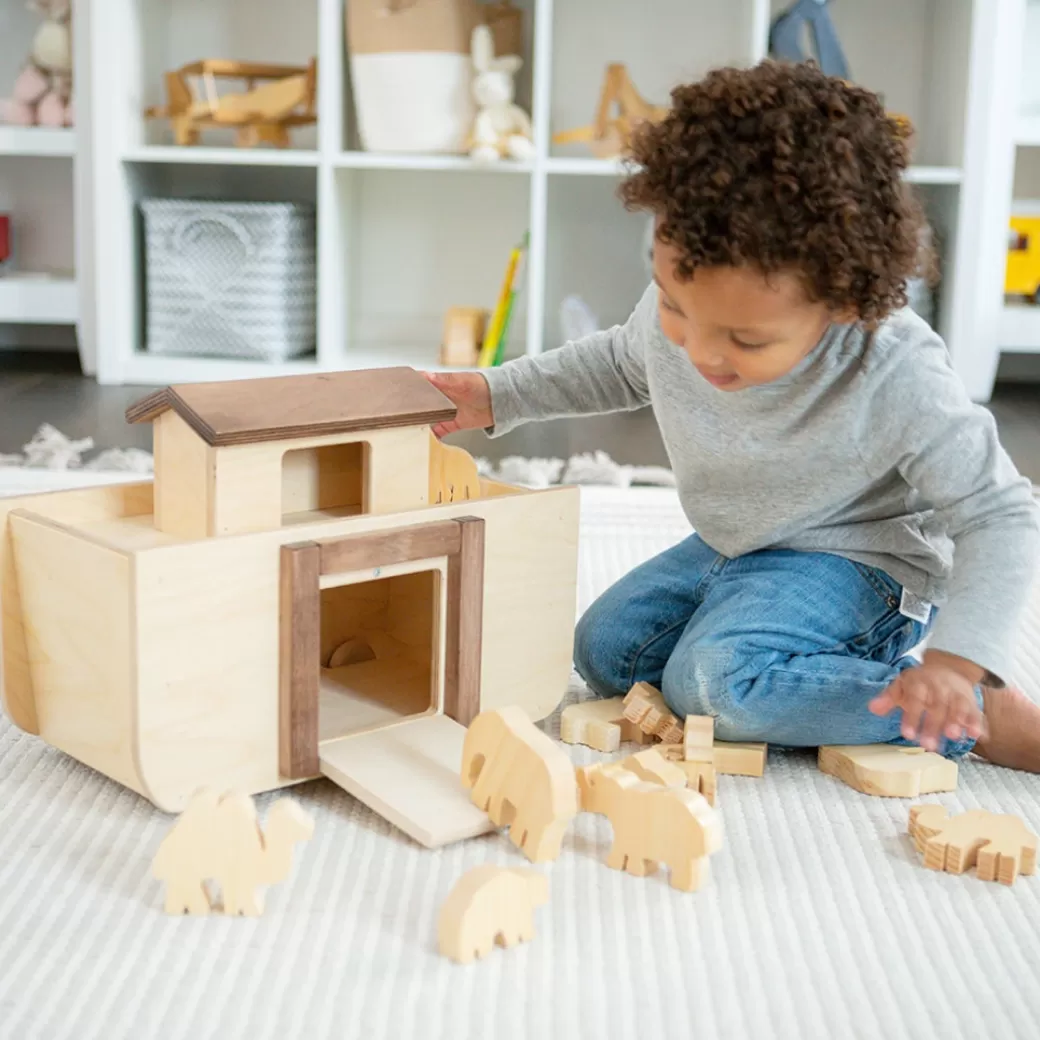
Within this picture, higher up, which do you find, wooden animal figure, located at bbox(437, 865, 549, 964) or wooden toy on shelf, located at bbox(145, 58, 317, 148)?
wooden toy on shelf, located at bbox(145, 58, 317, 148)

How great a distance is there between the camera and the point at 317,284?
7.76 feet

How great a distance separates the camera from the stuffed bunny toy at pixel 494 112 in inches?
87.1

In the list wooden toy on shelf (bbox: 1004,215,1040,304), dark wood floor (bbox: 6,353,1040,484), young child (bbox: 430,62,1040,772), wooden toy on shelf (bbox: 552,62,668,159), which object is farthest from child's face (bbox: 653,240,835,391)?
wooden toy on shelf (bbox: 1004,215,1040,304)

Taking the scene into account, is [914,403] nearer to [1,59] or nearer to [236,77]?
[236,77]

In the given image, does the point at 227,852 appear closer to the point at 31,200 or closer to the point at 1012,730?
the point at 1012,730

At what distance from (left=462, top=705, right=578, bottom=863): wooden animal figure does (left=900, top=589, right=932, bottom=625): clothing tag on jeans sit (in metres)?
0.34

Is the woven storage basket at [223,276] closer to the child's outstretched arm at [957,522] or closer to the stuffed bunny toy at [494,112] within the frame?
the stuffed bunny toy at [494,112]

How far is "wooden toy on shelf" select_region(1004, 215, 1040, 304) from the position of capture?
237 centimetres

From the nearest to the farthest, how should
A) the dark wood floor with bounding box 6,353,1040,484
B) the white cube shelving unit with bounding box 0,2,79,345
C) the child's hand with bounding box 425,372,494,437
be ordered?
the child's hand with bounding box 425,372,494,437 < the dark wood floor with bounding box 6,353,1040,484 < the white cube shelving unit with bounding box 0,2,79,345

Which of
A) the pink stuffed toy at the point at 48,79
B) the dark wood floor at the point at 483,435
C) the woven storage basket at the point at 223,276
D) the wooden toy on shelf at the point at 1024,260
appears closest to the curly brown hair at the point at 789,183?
the dark wood floor at the point at 483,435

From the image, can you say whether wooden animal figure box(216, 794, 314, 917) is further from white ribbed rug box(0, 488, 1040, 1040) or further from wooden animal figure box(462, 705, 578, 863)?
wooden animal figure box(462, 705, 578, 863)

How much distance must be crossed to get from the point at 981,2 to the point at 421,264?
103 centimetres

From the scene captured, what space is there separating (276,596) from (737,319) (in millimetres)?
304

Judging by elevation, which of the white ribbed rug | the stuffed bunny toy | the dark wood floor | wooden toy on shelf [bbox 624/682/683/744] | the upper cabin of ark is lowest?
the white ribbed rug
